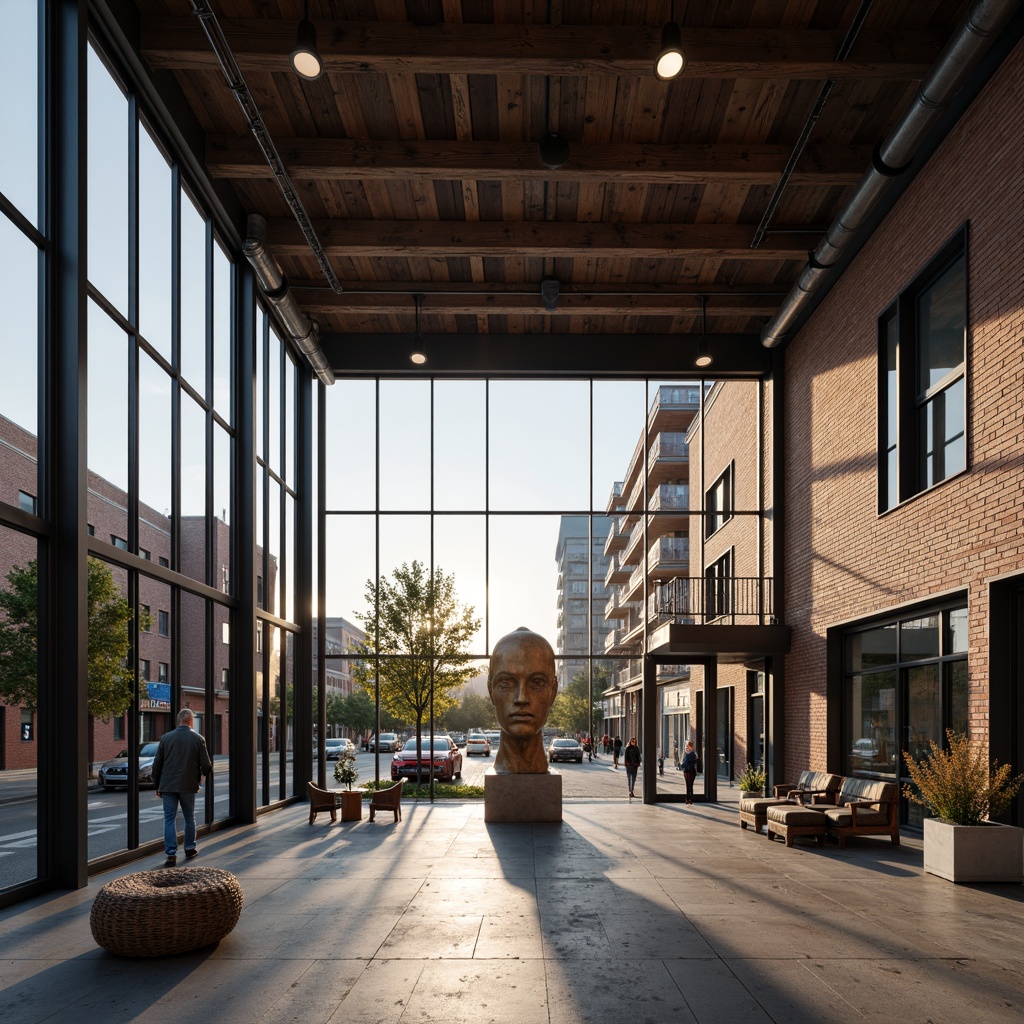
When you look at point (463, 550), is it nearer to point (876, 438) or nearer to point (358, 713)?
point (876, 438)

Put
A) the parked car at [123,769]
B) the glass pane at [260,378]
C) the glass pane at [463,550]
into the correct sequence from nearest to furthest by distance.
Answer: the parked car at [123,769], the glass pane at [260,378], the glass pane at [463,550]

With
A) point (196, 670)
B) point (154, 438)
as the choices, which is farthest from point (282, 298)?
point (196, 670)

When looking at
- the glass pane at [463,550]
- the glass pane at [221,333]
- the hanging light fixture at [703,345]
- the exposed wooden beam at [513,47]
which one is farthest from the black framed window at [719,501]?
the exposed wooden beam at [513,47]

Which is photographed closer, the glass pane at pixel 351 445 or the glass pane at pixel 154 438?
the glass pane at pixel 154 438

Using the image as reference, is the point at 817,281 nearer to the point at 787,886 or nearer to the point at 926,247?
the point at 926,247

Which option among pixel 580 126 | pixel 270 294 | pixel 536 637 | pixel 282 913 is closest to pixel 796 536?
pixel 536 637

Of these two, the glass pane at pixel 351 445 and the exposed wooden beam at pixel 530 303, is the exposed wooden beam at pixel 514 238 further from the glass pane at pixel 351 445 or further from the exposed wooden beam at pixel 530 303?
the glass pane at pixel 351 445

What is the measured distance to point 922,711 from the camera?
39.7ft

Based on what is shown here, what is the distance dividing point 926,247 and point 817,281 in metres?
2.68

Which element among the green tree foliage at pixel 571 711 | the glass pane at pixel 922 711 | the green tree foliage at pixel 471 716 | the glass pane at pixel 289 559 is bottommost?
the green tree foliage at pixel 471 716

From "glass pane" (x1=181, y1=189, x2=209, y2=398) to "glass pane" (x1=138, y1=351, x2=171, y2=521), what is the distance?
2.84 feet

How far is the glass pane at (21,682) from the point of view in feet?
25.6

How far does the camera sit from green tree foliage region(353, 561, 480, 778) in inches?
725

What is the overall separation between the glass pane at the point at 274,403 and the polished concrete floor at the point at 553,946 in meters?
7.67
